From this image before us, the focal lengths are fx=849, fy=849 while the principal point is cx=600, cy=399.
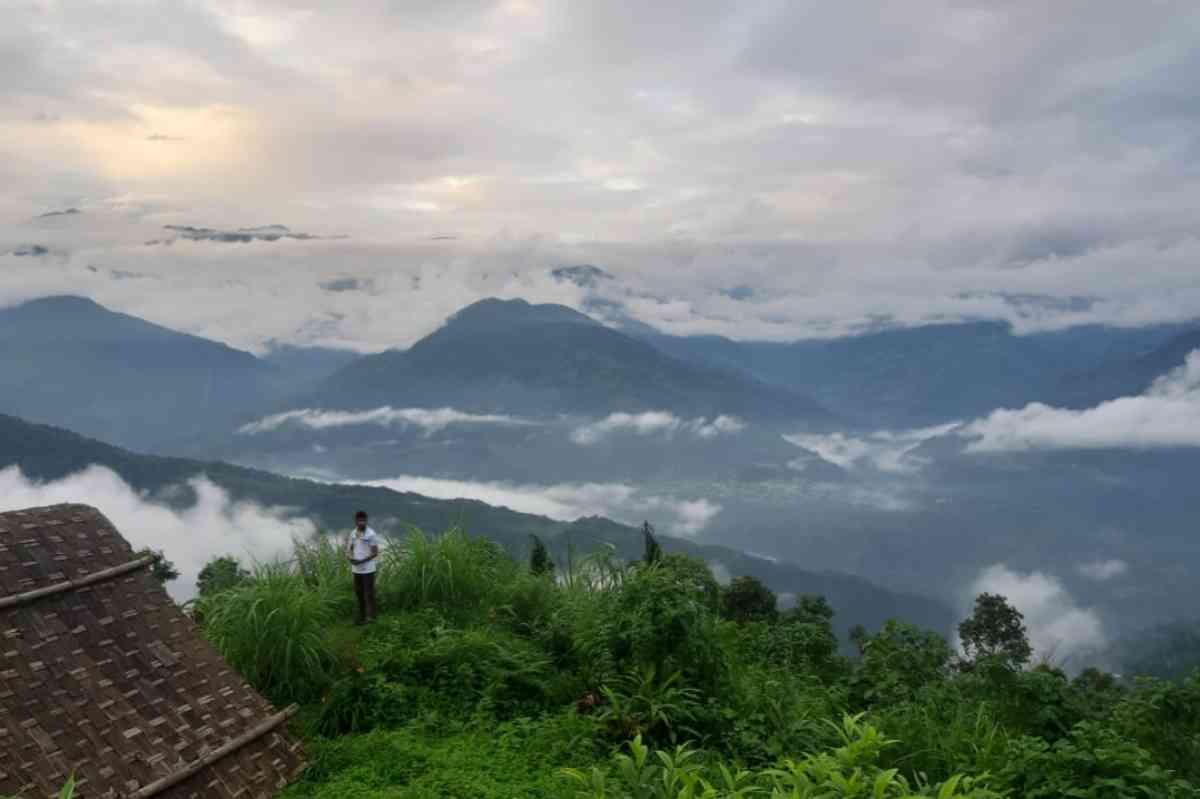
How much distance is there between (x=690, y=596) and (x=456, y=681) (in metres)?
2.82

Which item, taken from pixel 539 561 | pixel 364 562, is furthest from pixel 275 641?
pixel 539 561

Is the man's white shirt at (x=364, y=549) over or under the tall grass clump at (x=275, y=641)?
over

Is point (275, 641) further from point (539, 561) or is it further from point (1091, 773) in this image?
point (1091, 773)

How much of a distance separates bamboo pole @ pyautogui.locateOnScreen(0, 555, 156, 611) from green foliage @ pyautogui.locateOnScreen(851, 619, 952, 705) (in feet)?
26.9

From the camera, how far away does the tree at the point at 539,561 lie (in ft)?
43.7

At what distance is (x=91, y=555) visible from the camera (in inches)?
332

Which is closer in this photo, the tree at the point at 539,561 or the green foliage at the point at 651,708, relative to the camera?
the green foliage at the point at 651,708

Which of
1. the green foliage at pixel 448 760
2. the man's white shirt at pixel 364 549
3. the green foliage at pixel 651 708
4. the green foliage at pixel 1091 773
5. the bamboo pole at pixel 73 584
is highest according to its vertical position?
the green foliage at pixel 1091 773

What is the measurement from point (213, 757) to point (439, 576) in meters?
5.07

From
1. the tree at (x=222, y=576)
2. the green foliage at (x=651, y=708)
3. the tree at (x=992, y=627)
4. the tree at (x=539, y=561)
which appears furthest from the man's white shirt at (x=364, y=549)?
the tree at (x=992, y=627)

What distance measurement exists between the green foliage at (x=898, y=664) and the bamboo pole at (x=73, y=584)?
8.20 meters

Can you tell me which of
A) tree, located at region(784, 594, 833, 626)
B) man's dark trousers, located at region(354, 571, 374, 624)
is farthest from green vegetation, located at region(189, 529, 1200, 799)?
tree, located at region(784, 594, 833, 626)

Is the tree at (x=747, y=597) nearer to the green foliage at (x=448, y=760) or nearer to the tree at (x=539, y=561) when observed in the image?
the tree at (x=539, y=561)

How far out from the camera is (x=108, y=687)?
742 centimetres
